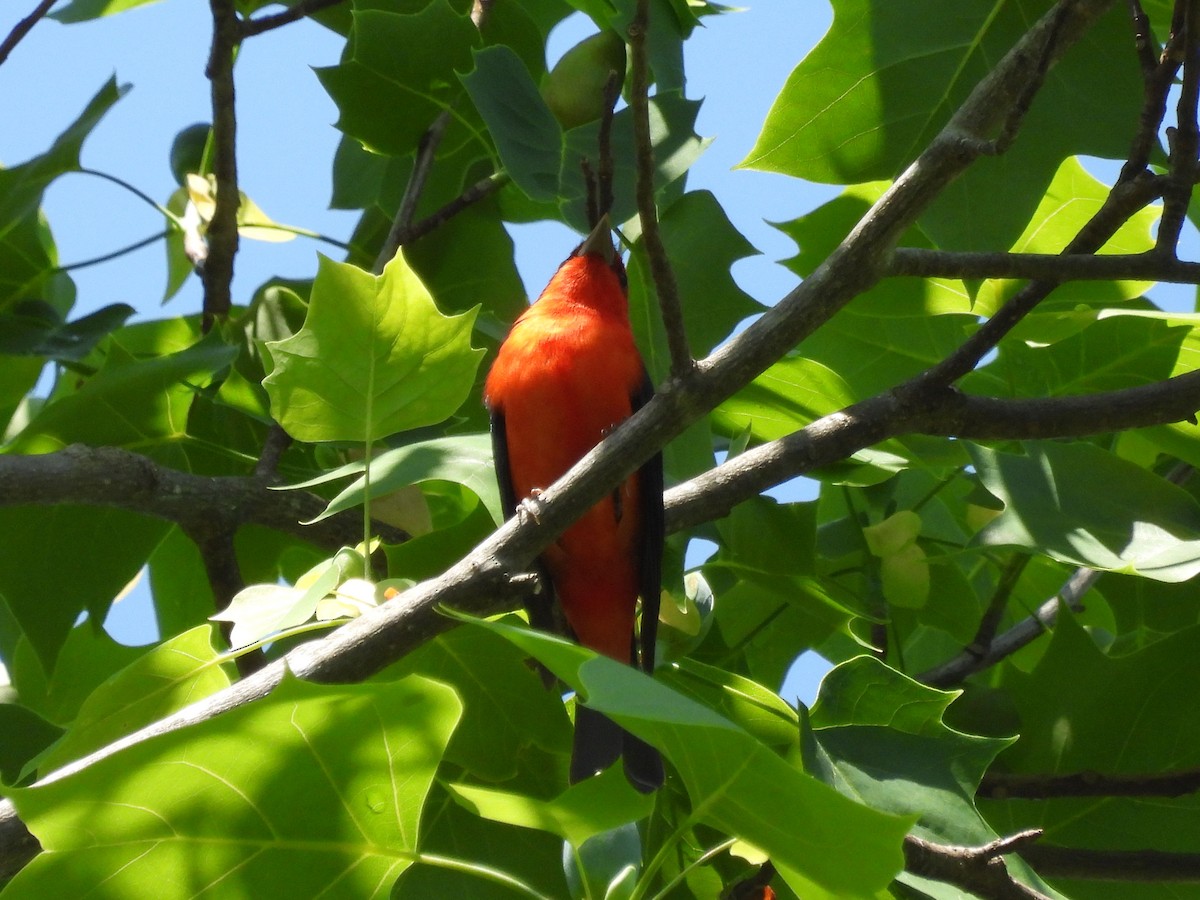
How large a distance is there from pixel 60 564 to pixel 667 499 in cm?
142

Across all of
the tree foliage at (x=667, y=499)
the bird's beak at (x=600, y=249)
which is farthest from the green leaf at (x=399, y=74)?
the bird's beak at (x=600, y=249)

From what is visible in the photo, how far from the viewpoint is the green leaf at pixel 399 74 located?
2787mm

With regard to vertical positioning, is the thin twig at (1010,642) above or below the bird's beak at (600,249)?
below

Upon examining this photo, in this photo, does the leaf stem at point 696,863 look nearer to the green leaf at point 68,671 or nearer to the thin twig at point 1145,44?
the thin twig at point 1145,44

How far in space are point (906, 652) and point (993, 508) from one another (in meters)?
0.65

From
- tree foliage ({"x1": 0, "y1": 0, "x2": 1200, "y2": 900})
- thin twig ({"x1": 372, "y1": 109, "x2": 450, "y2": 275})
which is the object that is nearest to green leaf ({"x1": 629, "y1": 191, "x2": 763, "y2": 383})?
tree foliage ({"x1": 0, "y1": 0, "x2": 1200, "y2": 900})

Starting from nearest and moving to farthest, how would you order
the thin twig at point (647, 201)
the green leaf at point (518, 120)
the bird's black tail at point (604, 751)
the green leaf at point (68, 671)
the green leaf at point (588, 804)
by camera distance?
1. the green leaf at point (588, 804)
2. the thin twig at point (647, 201)
3. the bird's black tail at point (604, 751)
4. the green leaf at point (518, 120)
5. the green leaf at point (68, 671)

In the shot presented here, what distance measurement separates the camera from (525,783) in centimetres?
238

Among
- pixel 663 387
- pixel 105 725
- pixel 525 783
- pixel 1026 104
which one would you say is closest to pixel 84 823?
pixel 105 725

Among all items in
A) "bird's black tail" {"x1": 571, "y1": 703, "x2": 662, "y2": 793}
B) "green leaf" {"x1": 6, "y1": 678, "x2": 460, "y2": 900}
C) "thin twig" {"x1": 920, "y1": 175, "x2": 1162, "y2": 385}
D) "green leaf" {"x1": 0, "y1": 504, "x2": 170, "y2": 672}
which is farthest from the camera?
"green leaf" {"x1": 0, "y1": 504, "x2": 170, "y2": 672}

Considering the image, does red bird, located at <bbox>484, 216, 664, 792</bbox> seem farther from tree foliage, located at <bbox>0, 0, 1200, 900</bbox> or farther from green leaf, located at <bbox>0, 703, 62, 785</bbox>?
green leaf, located at <bbox>0, 703, 62, 785</bbox>

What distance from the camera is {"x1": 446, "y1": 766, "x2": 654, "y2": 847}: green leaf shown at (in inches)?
58.9

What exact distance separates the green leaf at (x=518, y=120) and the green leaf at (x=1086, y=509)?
3.23 feet

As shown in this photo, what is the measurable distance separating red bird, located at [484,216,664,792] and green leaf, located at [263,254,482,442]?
2.42ft
